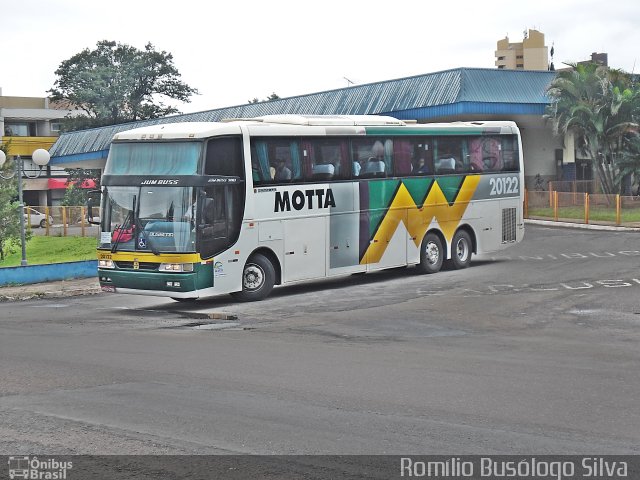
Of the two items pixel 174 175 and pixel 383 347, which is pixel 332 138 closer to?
pixel 174 175

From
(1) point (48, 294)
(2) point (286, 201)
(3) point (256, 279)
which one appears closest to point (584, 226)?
(2) point (286, 201)

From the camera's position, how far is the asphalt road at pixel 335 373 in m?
8.70

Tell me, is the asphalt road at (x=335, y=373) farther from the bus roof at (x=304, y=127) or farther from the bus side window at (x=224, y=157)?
the bus roof at (x=304, y=127)

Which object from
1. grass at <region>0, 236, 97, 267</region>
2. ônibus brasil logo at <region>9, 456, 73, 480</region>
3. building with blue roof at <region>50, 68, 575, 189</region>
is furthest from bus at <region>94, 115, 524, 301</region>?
grass at <region>0, 236, 97, 267</region>

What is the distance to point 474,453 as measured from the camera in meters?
8.00

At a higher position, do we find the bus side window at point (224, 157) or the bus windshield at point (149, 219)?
the bus side window at point (224, 157)

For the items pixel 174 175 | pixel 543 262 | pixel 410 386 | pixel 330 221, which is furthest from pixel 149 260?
pixel 543 262

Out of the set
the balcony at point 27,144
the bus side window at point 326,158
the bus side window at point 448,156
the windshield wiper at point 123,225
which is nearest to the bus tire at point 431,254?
the bus side window at point 448,156

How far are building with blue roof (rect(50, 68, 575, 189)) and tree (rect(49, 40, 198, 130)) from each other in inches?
1456

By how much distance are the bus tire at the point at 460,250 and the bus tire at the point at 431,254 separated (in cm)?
52

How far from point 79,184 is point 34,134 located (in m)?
22.1

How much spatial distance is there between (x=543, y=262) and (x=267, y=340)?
14101 mm

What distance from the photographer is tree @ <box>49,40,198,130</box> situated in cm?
8688

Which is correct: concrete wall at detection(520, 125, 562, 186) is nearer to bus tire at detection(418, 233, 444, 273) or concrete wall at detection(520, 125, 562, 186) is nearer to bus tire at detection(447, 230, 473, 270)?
bus tire at detection(447, 230, 473, 270)
